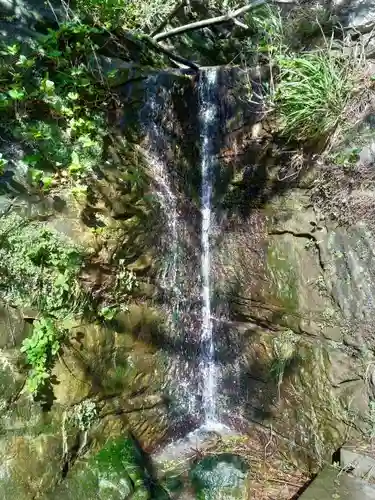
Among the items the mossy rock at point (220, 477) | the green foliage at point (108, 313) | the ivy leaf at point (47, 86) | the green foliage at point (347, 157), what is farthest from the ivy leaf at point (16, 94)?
the mossy rock at point (220, 477)

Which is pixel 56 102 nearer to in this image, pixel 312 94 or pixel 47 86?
pixel 47 86

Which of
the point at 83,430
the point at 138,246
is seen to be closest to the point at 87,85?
the point at 138,246

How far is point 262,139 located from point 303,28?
4.37 ft

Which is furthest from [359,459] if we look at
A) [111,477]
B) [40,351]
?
[40,351]

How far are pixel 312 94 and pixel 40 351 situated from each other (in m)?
2.88

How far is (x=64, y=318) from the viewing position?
3.22m

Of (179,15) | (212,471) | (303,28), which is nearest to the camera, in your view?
(212,471)

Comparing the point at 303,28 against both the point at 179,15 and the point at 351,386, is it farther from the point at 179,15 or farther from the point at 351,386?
the point at 351,386

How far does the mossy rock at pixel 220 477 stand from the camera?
3.59m

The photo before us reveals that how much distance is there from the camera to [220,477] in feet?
12.3

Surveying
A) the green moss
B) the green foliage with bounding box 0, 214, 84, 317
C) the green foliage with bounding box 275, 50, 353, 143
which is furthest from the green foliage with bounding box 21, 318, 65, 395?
the green foliage with bounding box 275, 50, 353, 143

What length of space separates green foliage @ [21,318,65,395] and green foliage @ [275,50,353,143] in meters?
2.56

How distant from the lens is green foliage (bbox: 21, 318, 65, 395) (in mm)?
2967

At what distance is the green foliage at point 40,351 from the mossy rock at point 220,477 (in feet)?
5.59
